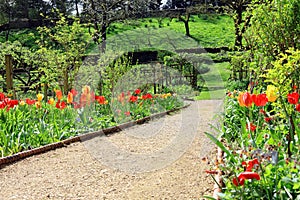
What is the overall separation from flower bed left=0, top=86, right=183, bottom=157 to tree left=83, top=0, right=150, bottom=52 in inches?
251

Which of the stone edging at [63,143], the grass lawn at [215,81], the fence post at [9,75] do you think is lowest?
the grass lawn at [215,81]

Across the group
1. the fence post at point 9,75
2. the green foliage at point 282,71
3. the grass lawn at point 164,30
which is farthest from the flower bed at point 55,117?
the grass lawn at point 164,30

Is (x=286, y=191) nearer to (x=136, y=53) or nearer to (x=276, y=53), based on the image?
→ (x=276, y=53)

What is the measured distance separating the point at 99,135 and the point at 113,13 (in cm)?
1278

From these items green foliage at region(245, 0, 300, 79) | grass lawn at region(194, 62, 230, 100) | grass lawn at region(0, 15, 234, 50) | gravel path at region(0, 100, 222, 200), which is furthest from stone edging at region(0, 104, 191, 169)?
grass lawn at region(0, 15, 234, 50)

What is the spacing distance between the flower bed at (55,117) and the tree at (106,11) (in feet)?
20.9

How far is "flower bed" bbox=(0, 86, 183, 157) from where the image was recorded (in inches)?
192

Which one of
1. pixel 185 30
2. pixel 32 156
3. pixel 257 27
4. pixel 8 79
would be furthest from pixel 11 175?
pixel 185 30

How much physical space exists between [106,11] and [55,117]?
10.5 m

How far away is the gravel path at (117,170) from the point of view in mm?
3305

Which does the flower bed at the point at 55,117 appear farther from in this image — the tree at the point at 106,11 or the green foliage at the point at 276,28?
the tree at the point at 106,11

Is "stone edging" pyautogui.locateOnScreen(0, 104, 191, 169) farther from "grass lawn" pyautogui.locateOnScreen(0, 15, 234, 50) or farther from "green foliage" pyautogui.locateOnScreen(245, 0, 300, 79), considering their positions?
"grass lawn" pyautogui.locateOnScreen(0, 15, 234, 50)

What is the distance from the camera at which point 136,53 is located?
790 inches

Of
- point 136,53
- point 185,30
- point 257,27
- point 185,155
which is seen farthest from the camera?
point 185,30
